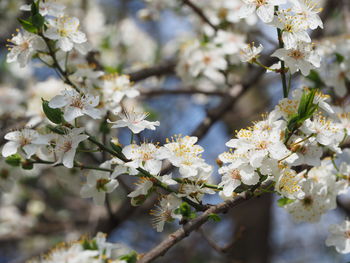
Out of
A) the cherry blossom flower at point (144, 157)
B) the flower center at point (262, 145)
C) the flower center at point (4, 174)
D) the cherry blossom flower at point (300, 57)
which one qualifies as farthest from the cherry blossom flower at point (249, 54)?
the flower center at point (4, 174)

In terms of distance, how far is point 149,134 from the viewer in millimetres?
3359

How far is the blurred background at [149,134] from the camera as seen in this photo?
3256 millimetres

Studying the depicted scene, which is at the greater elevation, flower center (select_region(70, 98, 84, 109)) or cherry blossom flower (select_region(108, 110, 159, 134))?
flower center (select_region(70, 98, 84, 109))

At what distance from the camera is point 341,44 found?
241 cm

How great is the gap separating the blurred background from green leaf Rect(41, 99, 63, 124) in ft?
4.66

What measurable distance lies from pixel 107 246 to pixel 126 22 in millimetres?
3467

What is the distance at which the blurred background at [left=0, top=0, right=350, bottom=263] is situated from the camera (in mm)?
3256

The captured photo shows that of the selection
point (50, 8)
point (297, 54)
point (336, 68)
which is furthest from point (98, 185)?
point (336, 68)

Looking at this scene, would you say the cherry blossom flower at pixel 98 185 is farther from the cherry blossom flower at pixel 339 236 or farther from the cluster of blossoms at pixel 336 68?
the cluster of blossoms at pixel 336 68

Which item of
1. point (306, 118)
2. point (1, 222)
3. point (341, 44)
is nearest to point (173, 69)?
point (341, 44)

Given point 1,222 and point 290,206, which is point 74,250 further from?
point 1,222

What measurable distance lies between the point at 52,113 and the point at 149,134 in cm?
192

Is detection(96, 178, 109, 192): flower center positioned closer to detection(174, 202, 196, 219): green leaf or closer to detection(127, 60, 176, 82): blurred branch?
detection(174, 202, 196, 219): green leaf

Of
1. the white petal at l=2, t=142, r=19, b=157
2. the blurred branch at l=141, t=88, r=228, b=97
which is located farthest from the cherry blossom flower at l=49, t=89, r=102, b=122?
the blurred branch at l=141, t=88, r=228, b=97
